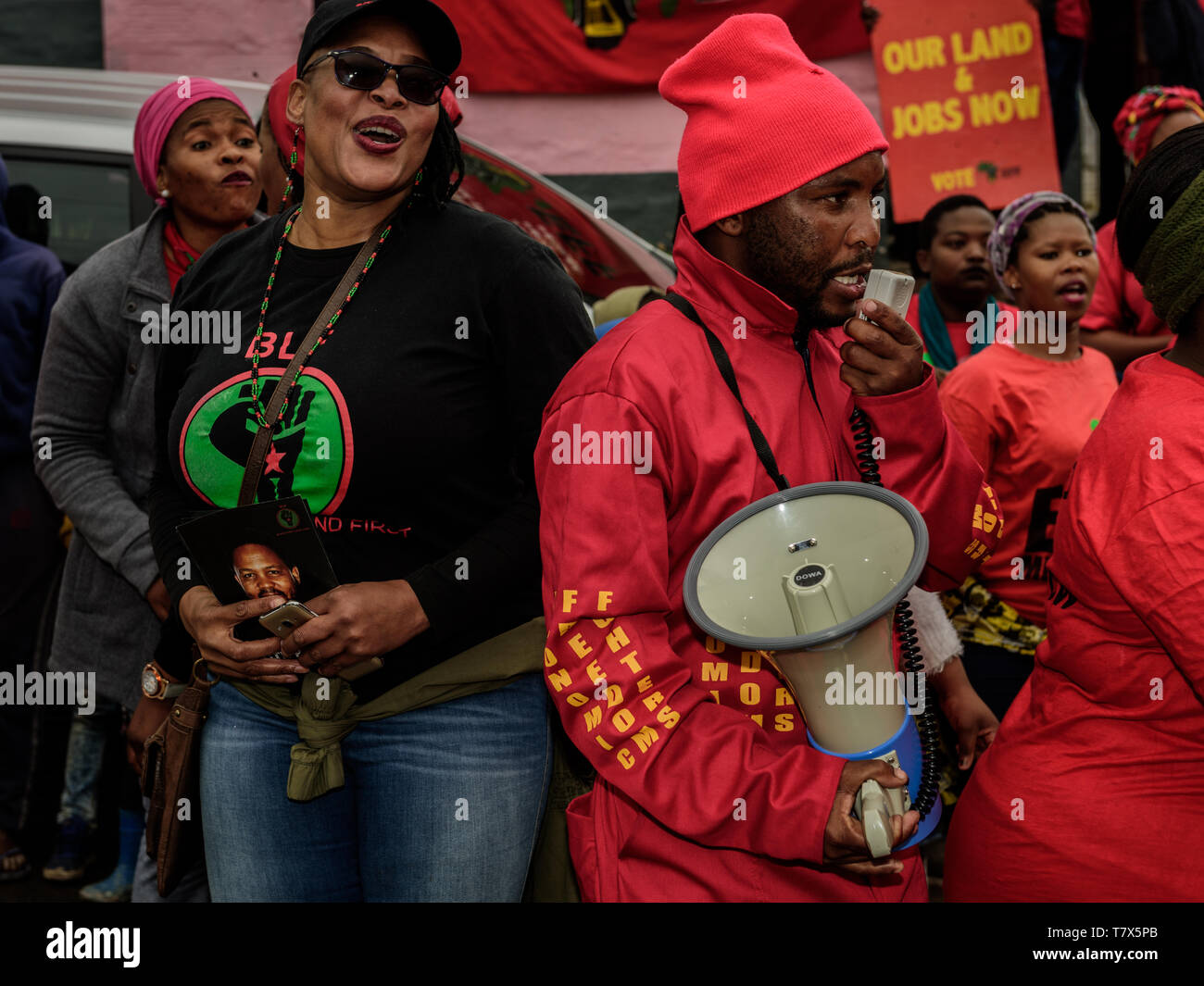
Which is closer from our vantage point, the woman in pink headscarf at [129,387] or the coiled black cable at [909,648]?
the coiled black cable at [909,648]

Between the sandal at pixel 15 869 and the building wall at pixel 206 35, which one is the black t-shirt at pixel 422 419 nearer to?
the sandal at pixel 15 869

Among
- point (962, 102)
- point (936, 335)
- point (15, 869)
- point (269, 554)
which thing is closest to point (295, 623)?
point (269, 554)

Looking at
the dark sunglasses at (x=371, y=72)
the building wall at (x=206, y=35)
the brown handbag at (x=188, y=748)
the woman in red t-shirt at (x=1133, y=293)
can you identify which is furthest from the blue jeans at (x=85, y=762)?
the building wall at (x=206, y=35)

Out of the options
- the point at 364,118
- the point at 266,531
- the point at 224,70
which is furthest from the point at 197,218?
the point at 224,70

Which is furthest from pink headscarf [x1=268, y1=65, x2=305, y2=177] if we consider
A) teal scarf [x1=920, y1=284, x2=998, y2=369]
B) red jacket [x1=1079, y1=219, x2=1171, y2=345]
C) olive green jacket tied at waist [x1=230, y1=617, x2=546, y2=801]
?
red jacket [x1=1079, y1=219, x2=1171, y2=345]

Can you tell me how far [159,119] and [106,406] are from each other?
0.90 meters

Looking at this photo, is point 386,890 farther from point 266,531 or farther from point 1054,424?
point 1054,424

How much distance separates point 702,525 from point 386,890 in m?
0.85

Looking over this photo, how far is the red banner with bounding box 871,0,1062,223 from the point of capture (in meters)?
7.00

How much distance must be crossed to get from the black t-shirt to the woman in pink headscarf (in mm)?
593

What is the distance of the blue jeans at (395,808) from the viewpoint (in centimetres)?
209

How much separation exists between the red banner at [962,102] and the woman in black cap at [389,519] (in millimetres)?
5125

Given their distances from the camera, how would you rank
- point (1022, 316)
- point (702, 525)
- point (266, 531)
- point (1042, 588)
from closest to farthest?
1. point (702, 525)
2. point (266, 531)
3. point (1042, 588)
4. point (1022, 316)

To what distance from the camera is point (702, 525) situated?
72.7 inches
